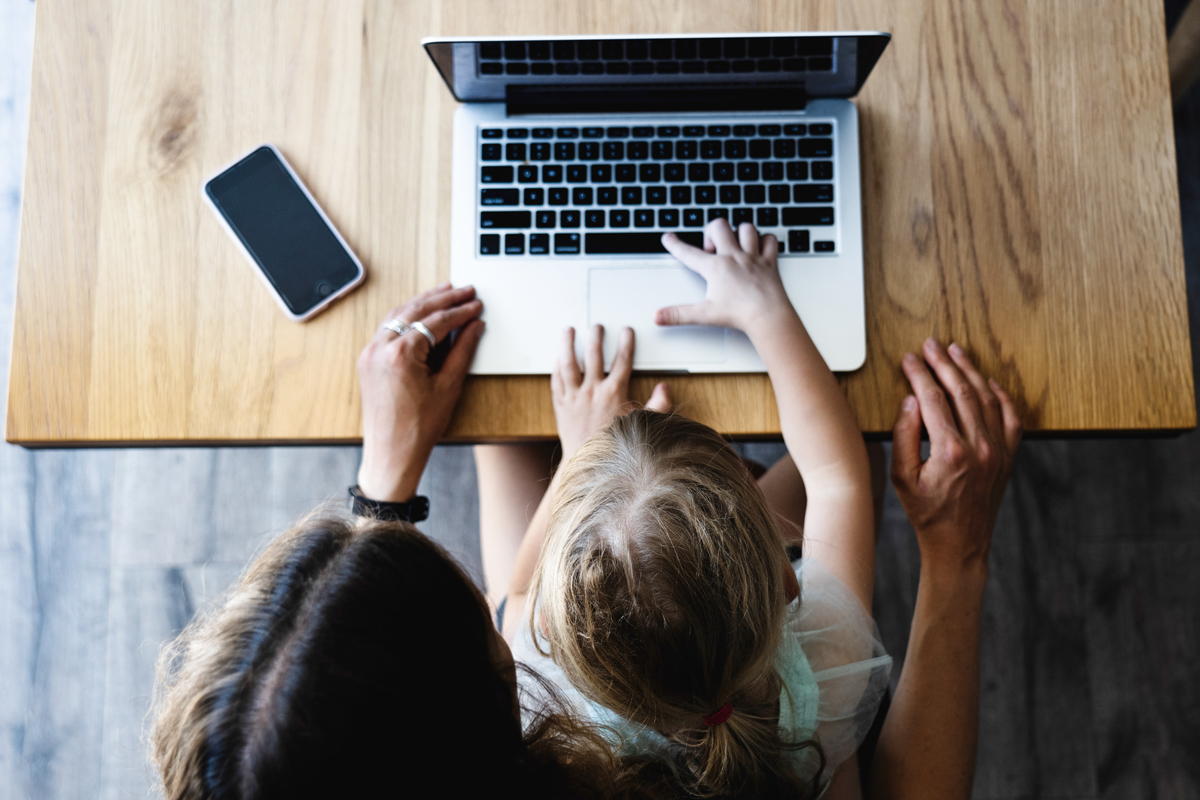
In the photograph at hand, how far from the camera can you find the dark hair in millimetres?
430

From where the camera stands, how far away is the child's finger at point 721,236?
0.75 meters

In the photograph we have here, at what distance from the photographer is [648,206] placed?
77cm

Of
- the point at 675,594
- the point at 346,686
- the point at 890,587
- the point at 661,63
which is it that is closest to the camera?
the point at 346,686

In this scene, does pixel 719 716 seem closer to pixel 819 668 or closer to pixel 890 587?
pixel 819 668

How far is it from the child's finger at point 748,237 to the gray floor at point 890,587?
0.64 m

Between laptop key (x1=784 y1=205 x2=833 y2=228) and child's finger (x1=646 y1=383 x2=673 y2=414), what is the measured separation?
0.21 meters

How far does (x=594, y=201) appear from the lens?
77 centimetres

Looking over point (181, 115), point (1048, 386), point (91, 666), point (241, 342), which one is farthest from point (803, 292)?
point (91, 666)

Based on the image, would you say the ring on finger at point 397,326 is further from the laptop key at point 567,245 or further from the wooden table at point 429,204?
the laptop key at point 567,245

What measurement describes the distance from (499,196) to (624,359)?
0.21 m

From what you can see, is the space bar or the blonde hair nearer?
the blonde hair

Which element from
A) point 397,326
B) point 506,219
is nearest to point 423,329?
point 397,326

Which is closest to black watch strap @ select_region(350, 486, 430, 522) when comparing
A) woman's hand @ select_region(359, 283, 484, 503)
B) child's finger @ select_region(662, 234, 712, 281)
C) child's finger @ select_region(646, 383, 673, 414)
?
woman's hand @ select_region(359, 283, 484, 503)

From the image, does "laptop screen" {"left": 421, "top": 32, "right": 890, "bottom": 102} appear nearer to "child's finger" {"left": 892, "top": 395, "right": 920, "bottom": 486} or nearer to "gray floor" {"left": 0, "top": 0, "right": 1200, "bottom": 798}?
"child's finger" {"left": 892, "top": 395, "right": 920, "bottom": 486}
